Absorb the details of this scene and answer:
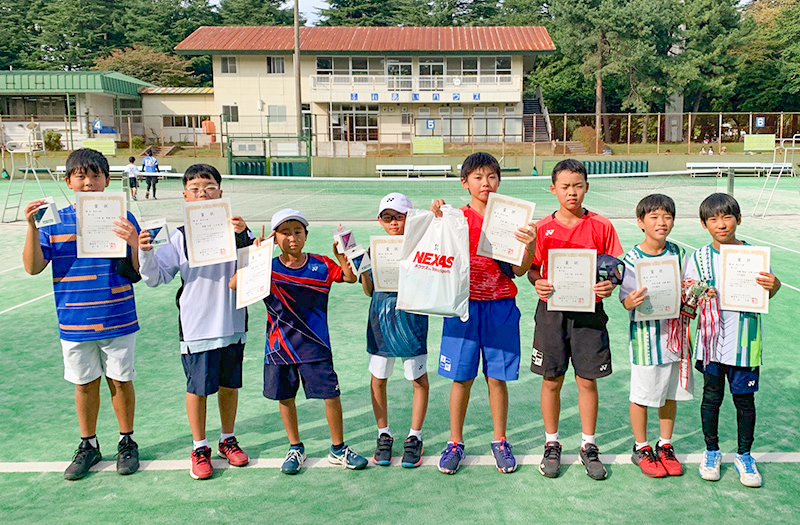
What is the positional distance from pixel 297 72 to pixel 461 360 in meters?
36.0

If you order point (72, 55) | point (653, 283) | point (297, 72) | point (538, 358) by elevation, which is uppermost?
point (72, 55)

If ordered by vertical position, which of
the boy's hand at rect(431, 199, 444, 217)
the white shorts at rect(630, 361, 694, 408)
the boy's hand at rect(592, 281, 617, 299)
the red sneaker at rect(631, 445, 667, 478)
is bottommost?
the red sneaker at rect(631, 445, 667, 478)

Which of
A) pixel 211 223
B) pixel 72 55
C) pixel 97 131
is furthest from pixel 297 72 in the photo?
pixel 211 223

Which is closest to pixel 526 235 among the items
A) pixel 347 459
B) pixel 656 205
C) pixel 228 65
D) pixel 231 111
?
pixel 656 205

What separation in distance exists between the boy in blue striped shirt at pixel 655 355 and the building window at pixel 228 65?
4527 centimetres

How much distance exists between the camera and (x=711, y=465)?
4.33 metres

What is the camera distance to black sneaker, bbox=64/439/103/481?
442 centimetres

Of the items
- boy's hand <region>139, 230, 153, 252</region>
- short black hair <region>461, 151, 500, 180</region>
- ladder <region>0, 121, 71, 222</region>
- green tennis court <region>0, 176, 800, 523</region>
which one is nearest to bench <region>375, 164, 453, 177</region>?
ladder <region>0, 121, 71, 222</region>

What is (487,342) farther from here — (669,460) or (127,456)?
(127,456)

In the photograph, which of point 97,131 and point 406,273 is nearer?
point 406,273

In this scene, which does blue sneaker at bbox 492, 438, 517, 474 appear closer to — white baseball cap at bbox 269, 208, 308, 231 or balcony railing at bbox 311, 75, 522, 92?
white baseball cap at bbox 269, 208, 308, 231

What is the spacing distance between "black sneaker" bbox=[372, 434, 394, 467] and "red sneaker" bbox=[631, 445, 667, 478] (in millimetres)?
1518

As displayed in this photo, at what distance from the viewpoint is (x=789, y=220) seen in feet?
56.1

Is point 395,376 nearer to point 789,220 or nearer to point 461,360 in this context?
point 461,360
